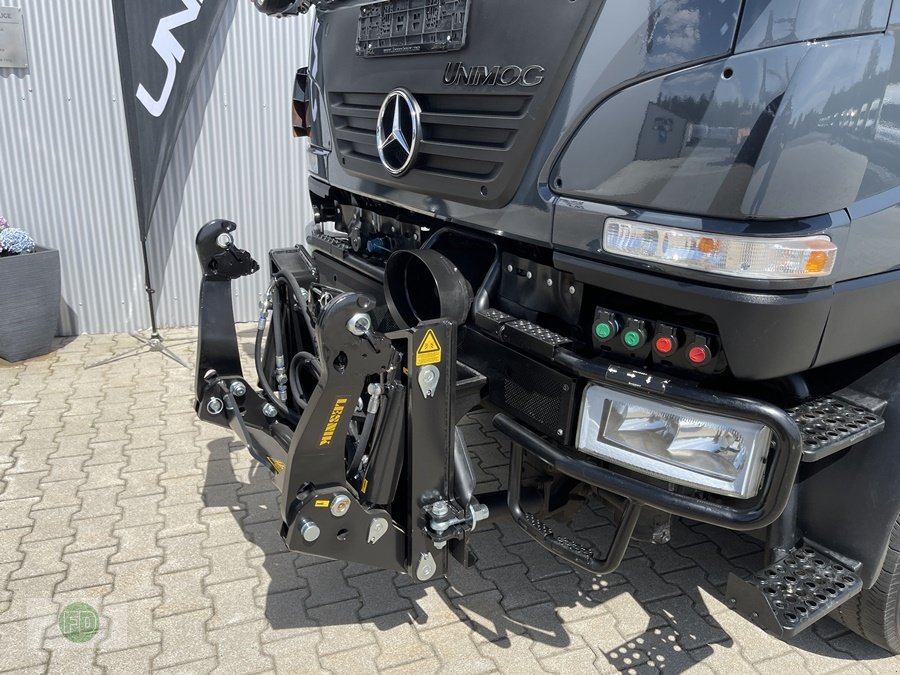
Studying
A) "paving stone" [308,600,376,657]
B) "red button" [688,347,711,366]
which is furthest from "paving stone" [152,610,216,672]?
"red button" [688,347,711,366]

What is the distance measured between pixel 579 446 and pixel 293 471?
0.83 m

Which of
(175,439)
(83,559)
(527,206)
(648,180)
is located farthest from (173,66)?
(648,180)

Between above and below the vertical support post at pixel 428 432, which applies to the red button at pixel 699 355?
above

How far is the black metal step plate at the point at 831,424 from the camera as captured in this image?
5.89 ft

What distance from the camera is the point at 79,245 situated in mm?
5594

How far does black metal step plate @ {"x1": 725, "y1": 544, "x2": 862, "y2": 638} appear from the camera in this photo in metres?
1.90

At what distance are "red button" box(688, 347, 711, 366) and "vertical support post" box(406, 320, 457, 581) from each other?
66 cm

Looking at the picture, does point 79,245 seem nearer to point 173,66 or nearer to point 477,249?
point 173,66

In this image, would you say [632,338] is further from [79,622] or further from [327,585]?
[79,622]

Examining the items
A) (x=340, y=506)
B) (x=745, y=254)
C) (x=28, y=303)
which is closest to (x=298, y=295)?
(x=340, y=506)

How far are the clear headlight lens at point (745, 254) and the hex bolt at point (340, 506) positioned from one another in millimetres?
1100

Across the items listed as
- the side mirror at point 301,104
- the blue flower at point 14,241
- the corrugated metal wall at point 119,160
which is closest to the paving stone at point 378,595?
the side mirror at point 301,104

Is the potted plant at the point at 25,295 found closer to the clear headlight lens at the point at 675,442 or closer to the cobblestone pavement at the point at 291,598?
the cobblestone pavement at the point at 291,598

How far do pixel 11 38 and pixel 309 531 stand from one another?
4854 mm
